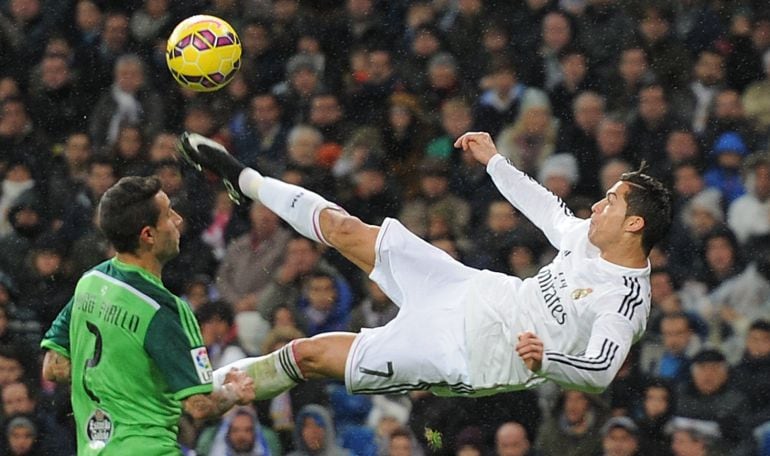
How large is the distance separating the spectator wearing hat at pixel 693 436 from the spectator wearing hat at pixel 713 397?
0.04 meters

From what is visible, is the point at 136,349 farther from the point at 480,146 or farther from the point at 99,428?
the point at 480,146

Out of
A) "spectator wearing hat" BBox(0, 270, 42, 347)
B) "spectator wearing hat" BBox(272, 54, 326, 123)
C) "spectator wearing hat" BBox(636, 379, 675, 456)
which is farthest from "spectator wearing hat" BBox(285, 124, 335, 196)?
"spectator wearing hat" BBox(636, 379, 675, 456)

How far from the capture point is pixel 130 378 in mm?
6027

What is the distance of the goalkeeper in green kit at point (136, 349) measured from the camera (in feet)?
19.7

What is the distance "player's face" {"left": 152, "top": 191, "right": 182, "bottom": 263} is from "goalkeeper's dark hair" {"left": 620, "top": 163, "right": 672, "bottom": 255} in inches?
81.7

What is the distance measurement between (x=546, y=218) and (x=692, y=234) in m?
2.62

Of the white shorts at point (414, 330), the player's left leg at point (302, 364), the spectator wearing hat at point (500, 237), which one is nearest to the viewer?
the white shorts at point (414, 330)

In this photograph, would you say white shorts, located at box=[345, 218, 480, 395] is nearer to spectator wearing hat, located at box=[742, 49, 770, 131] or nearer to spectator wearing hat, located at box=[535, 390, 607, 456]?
spectator wearing hat, located at box=[535, 390, 607, 456]

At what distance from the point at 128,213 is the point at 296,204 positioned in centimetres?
145

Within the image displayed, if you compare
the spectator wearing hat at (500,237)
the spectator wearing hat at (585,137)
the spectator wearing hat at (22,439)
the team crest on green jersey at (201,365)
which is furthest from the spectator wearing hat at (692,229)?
the team crest on green jersey at (201,365)

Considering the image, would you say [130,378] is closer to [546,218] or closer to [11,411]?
[546,218]

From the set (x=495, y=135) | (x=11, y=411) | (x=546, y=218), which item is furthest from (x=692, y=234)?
(x=11, y=411)

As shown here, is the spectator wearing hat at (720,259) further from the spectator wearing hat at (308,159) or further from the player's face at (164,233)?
the player's face at (164,233)

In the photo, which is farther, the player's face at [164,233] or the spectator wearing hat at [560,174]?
the spectator wearing hat at [560,174]
